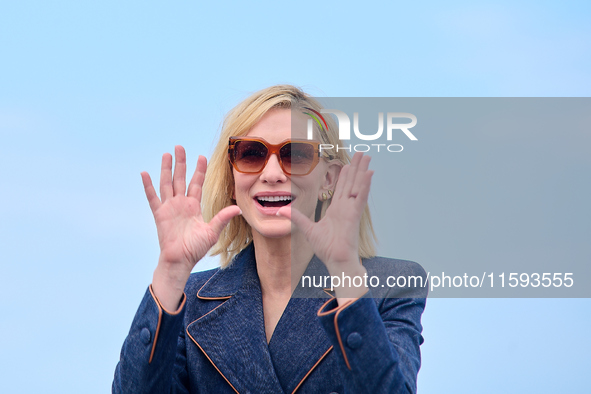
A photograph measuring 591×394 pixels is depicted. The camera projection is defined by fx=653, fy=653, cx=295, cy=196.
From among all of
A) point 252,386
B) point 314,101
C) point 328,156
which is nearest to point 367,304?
point 252,386

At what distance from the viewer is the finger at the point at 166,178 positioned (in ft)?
13.4

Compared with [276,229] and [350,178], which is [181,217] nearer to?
[276,229]

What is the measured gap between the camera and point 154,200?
407 centimetres

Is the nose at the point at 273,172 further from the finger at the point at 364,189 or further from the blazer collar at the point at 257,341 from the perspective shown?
the finger at the point at 364,189

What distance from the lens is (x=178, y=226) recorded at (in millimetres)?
4047

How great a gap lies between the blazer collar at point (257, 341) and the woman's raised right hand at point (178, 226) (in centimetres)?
74

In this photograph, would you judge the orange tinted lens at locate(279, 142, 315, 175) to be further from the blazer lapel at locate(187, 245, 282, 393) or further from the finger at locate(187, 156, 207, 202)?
the blazer lapel at locate(187, 245, 282, 393)

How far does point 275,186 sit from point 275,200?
0.34ft

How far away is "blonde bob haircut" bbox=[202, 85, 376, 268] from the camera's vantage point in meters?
4.90

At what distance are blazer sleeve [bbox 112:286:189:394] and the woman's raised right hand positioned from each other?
8 cm

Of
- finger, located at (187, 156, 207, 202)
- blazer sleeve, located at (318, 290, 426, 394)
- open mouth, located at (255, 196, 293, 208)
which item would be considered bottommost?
blazer sleeve, located at (318, 290, 426, 394)

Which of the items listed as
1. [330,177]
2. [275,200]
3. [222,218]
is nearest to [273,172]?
[275,200]

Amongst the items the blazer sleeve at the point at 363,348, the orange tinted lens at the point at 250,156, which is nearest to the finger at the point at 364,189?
the blazer sleeve at the point at 363,348

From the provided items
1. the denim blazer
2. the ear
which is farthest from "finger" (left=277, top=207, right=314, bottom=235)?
the ear
